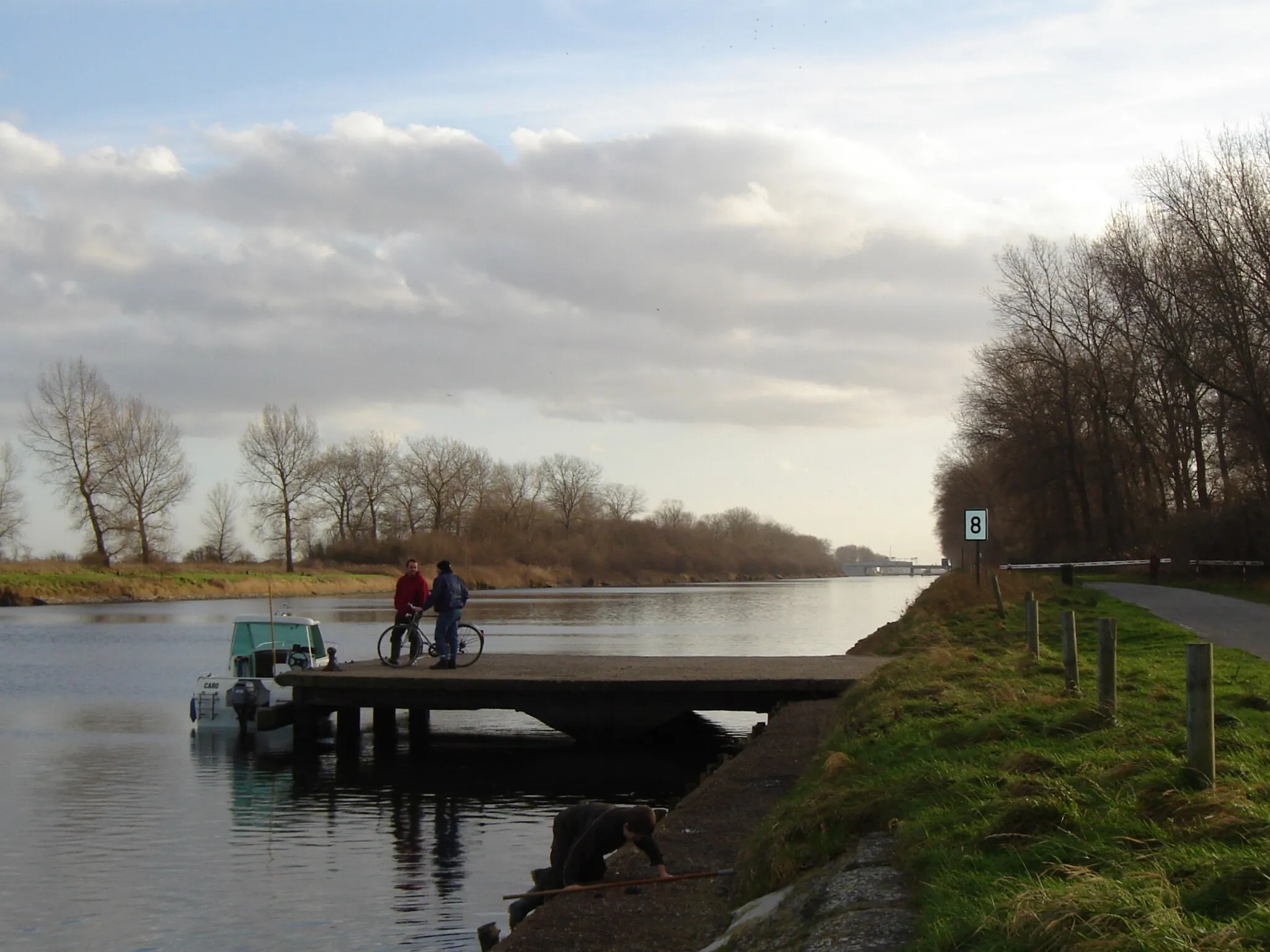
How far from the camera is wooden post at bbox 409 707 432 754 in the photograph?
22.7 meters

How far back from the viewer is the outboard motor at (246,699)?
2248 centimetres

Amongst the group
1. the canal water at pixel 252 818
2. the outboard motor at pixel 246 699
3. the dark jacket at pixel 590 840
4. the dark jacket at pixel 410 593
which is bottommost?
the canal water at pixel 252 818

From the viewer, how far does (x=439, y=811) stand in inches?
655

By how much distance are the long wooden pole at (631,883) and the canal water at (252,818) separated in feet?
2.66

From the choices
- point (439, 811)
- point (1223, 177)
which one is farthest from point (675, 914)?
point (1223, 177)

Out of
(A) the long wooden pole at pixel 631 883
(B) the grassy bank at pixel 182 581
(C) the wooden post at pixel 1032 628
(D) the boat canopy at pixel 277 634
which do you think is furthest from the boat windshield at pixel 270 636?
(B) the grassy bank at pixel 182 581

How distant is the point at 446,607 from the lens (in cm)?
2092

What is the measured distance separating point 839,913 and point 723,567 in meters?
140

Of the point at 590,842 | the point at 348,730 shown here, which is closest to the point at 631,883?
the point at 590,842

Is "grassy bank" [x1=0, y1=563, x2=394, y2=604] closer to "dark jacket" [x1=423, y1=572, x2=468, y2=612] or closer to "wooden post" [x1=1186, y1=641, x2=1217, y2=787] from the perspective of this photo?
"dark jacket" [x1=423, y1=572, x2=468, y2=612]

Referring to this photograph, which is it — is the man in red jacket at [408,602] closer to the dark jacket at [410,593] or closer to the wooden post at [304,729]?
the dark jacket at [410,593]

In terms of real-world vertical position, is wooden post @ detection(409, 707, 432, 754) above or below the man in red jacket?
below

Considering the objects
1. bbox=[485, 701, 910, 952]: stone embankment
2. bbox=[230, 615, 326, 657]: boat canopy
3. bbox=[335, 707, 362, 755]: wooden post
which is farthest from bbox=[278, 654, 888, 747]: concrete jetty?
bbox=[485, 701, 910, 952]: stone embankment

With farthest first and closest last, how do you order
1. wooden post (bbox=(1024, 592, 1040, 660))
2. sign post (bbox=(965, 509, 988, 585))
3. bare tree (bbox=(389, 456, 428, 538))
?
bare tree (bbox=(389, 456, 428, 538))
sign post (bbox=(965, 509, 988, 585))
wooden post (bbox=(1024, 592, 1040, 660))
